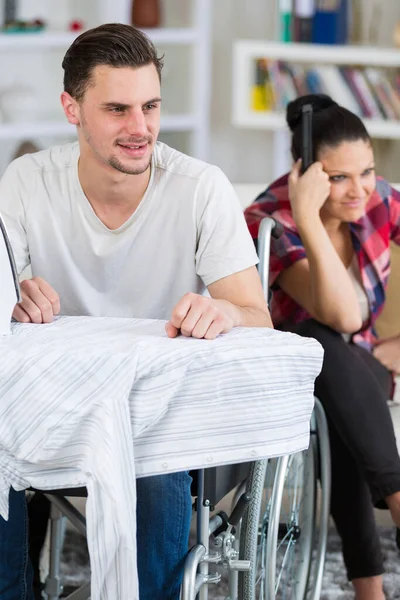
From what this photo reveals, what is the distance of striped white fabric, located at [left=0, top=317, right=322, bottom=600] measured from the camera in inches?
42.3

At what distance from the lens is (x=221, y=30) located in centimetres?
473

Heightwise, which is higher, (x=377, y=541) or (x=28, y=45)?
(x=28, y=45)

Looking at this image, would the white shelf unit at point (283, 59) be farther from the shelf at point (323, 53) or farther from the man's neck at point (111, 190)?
the man's neck at point (111, 190)

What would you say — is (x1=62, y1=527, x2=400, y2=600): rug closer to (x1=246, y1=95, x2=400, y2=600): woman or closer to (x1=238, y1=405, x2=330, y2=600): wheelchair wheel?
(x1=238, y1=405, x2=330, y2=600): wheelchair wheel

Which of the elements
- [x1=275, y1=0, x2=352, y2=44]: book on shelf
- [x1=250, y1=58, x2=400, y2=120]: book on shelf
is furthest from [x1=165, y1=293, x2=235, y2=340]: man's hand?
[x1=275, y1=0, x2=352, y2=44]: book on shelf

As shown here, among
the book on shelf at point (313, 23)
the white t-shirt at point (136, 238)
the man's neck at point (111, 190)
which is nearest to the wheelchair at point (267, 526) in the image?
the white t-shirt at point (136, 238)

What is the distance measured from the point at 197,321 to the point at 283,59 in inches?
126

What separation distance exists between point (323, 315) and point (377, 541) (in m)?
0.43

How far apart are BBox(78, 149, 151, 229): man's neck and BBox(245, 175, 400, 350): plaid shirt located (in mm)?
416

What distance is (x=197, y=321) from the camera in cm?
121

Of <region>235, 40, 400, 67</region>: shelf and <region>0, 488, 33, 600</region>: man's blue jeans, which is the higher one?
<region>235, 40, 400, 67</region>: shelf

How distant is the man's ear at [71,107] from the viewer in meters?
1.62

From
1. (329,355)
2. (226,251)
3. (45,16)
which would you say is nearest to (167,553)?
(226,251)

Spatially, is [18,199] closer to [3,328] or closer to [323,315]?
[3,328]
